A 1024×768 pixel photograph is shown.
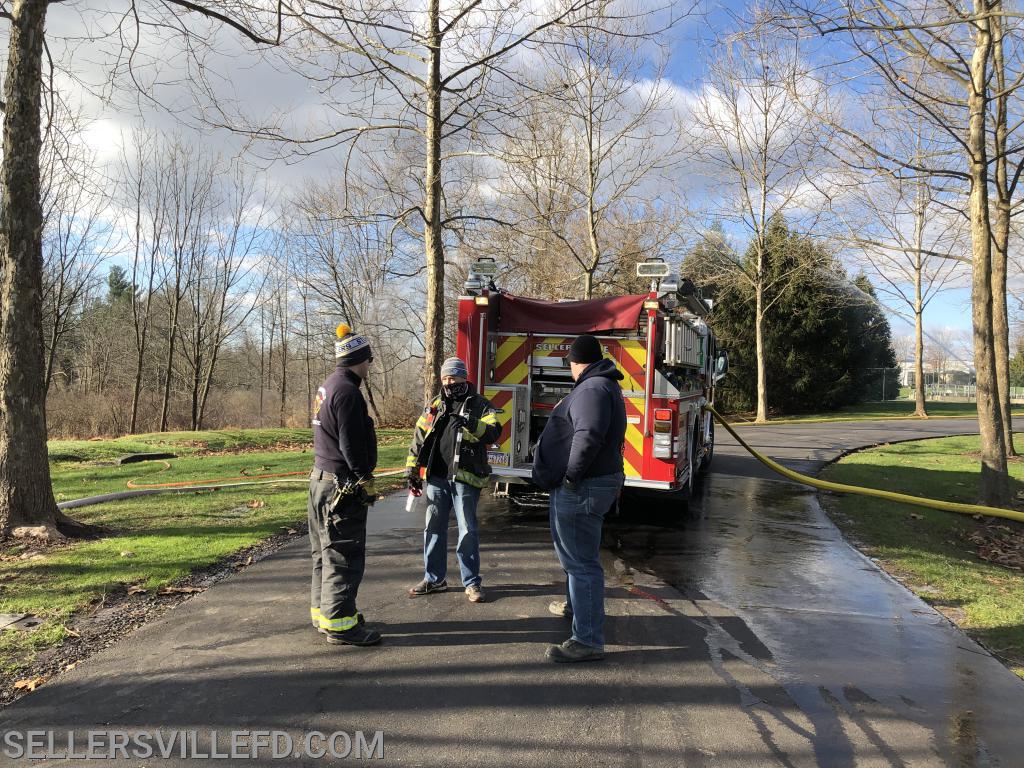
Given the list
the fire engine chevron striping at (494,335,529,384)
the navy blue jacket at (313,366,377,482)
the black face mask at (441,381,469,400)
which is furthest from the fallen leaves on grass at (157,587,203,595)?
the fire engine chevron striping at (494,335,529,384)

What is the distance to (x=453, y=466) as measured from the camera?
16.5ft

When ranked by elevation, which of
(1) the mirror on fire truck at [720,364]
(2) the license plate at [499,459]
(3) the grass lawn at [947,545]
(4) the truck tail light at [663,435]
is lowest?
(3) the grass lawn at [947,545]

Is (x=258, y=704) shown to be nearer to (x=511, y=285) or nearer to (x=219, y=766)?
(x=219, y=766)

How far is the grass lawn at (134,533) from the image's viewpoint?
15.7 feet

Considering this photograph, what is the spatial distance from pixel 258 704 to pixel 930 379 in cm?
9100

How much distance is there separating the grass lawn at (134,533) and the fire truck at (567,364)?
2.85m

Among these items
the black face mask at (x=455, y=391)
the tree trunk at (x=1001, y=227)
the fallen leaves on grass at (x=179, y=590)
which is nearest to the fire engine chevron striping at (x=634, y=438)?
the black face mask at (x=455, y=391)

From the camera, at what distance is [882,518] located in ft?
29.1

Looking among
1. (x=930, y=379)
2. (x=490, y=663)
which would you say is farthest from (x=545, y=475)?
(x=930, y=379)

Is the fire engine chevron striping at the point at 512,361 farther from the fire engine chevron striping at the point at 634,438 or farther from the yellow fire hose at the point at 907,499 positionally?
the yellow fire hose at the point at 907,499

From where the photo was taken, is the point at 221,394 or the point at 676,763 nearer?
the point at 676,763

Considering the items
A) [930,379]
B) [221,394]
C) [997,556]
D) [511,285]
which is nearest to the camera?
[997,556]

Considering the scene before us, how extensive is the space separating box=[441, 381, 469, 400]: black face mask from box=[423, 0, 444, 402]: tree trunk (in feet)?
21.1

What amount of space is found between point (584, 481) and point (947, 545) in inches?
235
